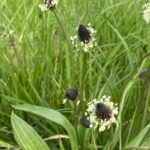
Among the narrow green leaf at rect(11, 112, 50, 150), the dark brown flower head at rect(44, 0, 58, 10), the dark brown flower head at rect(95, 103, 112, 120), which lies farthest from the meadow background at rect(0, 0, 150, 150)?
the dark brown flower head at rect(44, 0, 58, 10)

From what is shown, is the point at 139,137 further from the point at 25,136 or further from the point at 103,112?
the point at 25,136

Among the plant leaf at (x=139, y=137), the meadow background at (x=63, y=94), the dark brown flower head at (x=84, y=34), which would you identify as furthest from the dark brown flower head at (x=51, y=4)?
the plant leaf at (x=139, y=137)

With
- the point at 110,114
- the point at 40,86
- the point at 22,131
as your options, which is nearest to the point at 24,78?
the point at 40,86

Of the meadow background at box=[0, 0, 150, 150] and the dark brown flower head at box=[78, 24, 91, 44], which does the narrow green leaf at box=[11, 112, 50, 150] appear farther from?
the dark brown flower head at box=[78, 24, 91, 44]

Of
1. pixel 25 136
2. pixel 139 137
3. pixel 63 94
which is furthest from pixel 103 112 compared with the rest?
pixel 63 94

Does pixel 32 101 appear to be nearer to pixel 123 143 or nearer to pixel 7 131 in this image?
pixel 7 131

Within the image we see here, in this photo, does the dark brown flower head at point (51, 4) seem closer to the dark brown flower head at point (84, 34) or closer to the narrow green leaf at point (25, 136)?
the dark brown flower head at point (84, 34)
